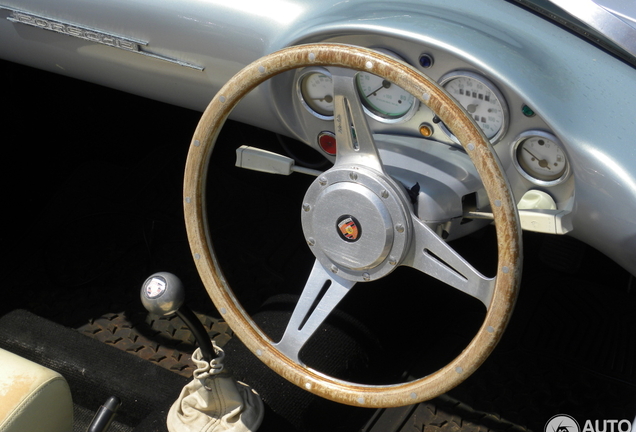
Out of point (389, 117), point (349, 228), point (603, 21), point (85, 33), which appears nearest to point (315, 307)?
point (349, 228)

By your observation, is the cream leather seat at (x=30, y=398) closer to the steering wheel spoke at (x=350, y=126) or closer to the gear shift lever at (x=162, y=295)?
the gear shift lever at (x=162, y=295)

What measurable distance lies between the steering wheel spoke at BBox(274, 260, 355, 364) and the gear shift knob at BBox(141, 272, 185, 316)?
7.9 inches

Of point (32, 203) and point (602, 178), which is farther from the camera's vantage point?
point (32, 203)

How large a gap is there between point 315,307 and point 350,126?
13.4 inches

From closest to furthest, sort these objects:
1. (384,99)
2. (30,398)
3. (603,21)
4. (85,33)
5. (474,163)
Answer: (474,163) → (30,398) → (603,21) → (384,99) → (85,33)

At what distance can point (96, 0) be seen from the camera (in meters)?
1.46

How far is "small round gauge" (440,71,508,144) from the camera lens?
1.13 meters

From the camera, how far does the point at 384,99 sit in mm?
1286

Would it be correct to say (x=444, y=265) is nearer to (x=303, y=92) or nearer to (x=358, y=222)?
(x=358, y=222)

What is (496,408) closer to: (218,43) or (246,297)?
(246,297)

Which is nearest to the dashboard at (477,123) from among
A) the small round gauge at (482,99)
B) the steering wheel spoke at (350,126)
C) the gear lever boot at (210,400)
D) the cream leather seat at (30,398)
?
the small round gauge at (482,99)

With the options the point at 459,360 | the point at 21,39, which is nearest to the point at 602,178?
the point at 459,360

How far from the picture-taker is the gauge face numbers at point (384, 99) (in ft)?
4.10

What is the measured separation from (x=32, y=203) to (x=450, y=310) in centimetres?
140
